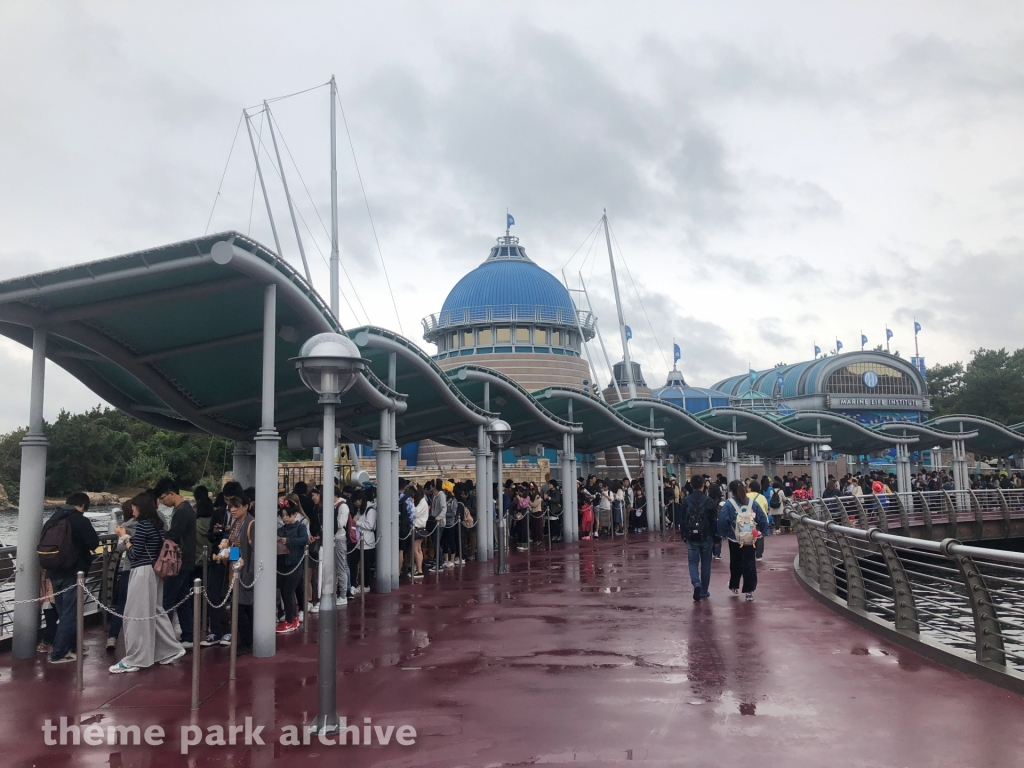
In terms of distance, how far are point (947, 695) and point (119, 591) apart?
8979 mm

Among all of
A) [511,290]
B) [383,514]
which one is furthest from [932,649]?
[511,290]

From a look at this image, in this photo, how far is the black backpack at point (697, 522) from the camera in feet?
44.8

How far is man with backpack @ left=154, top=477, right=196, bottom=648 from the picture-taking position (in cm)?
974

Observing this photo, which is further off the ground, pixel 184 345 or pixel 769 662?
pixel 184 345

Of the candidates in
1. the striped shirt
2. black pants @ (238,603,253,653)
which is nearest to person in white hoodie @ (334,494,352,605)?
black pants @ (238,603,253,653)

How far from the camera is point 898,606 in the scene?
9.94 metres

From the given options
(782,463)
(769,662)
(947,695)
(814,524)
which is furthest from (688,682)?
(782,463)

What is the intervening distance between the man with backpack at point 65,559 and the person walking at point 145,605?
0.63 m

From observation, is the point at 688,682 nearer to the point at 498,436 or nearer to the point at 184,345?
the point at 184,345

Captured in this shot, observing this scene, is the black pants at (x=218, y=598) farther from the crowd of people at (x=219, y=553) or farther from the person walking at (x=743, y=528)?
the person walking at (x=743, y=528)

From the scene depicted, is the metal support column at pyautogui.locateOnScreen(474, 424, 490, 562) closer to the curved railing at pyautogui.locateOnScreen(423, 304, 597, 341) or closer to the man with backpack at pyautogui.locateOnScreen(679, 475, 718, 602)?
the man with backpack at pyautogui.locateOnScreen(679, 475, 718, 602)

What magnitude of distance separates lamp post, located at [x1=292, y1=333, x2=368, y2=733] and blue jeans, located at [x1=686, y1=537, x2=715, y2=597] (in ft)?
25.1

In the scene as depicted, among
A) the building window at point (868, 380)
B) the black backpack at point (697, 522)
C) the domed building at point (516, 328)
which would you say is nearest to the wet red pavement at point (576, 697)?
the black backpack at point (697, 522)

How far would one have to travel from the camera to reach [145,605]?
9281mm
